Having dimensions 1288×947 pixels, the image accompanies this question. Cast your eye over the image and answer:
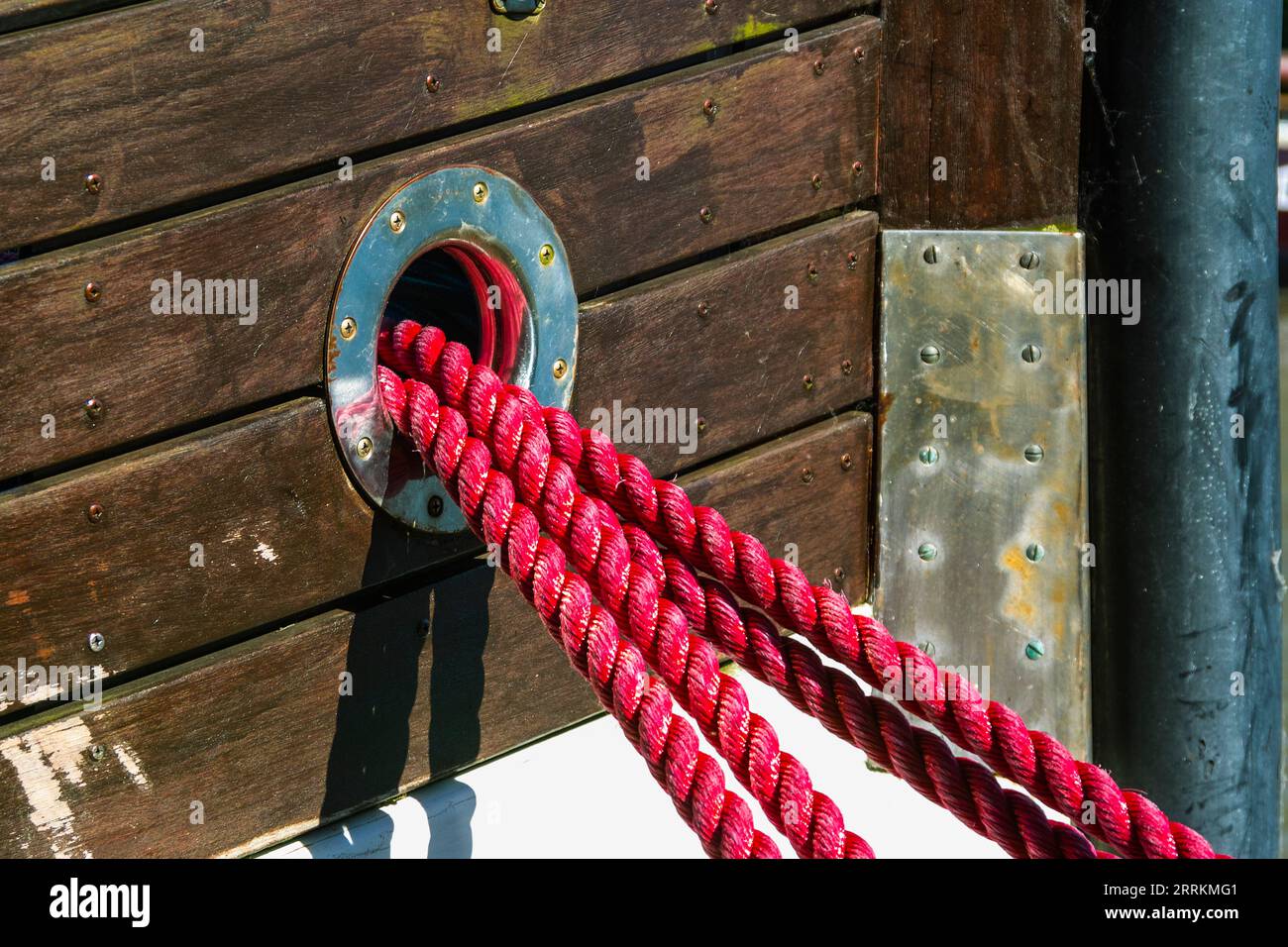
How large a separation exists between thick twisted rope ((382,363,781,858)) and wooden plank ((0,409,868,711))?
188 mm

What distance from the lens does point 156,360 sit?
1.64 metres

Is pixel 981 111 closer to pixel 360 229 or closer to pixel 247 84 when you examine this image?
pixel 360 229

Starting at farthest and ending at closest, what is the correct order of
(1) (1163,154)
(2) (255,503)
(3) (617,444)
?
(1) (1163,154)
(3) (617,444)
(2) (255,503)

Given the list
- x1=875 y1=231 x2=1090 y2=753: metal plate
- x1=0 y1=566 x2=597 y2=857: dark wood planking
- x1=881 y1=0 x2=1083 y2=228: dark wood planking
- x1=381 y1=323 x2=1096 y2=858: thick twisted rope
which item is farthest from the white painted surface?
x1=881 y1=0 x2=1083 y2=228: dark wood planking

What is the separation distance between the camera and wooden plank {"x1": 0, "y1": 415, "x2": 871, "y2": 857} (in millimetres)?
1648

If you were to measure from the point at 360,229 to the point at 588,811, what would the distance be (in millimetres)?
876

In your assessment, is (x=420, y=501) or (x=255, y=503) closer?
(x=255, y=503)

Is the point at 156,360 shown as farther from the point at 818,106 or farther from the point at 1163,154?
the point at 1163,154

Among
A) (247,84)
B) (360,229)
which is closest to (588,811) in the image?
(360,229)

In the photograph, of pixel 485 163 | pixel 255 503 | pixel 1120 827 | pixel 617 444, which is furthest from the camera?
pixel 617 444

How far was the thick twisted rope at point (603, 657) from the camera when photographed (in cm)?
151

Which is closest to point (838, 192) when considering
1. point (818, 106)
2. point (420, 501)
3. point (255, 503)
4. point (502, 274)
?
point (818, 106)

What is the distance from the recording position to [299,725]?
184cm
